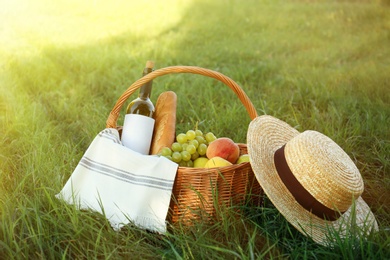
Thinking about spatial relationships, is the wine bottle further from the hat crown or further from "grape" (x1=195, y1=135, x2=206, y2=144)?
the hat crown

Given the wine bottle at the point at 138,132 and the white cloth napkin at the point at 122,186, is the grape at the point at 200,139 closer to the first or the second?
the wine bottle at the point at 138,132

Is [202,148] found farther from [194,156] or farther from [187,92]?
[187,92]

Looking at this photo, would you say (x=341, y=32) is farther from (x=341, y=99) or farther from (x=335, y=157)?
(x=335, y=157)

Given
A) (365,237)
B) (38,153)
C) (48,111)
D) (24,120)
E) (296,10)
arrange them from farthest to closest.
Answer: (296,10)
(48,111)
(24,120)
(38,153)
(365,237)

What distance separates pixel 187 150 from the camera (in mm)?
2498

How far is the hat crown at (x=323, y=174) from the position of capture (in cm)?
210

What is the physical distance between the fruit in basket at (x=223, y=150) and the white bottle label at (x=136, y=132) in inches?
15.0

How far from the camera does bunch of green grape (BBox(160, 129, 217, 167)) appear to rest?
2.46 metres

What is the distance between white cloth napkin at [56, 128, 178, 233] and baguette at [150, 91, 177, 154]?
322 mm

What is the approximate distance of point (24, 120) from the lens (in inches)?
133

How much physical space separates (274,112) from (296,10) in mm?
5837

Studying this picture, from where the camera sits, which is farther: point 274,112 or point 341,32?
point 341,32

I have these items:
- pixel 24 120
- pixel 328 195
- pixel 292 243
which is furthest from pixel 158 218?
pixel 24 120

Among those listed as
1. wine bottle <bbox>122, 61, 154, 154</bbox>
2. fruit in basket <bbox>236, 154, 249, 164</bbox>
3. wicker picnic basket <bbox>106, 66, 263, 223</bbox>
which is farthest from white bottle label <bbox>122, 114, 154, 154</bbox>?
fruit in basket <bbox>236, 154, 249, 164</bbox>
